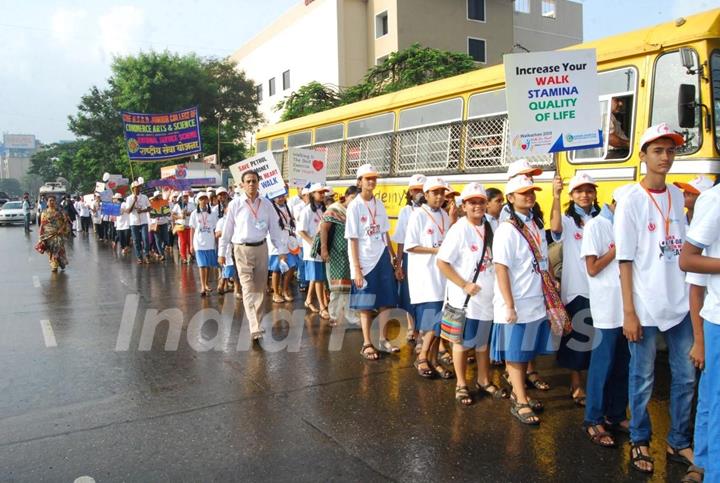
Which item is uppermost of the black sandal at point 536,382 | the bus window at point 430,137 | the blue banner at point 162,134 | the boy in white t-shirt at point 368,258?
the blue banner at point 162,134

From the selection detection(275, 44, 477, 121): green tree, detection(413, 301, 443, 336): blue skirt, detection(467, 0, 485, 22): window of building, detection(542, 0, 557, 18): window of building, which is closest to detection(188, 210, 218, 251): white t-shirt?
detection(413, 301, 443, 336): blue skirt

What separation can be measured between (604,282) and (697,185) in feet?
7.01

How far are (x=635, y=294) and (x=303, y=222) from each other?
18.4 feet

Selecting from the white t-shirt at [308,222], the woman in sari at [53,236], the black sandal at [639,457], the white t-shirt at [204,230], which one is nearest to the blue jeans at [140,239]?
the woman in sari at [53,236]

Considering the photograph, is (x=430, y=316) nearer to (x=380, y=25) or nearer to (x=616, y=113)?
(x=616, y=113)

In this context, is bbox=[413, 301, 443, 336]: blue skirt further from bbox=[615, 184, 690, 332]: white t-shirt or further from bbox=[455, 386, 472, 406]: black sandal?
bbox=[615, 184, 690, 332]: white t-shirt

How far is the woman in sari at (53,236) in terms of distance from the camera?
1380cm

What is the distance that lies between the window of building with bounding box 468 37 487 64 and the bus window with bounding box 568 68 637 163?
101 feet

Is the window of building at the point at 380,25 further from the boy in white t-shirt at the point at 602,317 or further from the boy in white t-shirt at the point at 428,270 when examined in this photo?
the boy in white t-shirt at the point at 602,317

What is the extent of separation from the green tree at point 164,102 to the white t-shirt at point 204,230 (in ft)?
90.8

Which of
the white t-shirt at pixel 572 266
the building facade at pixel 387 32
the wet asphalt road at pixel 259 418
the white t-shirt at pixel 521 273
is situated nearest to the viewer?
the wet asphalt road at pixel 259 418

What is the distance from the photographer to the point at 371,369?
5945 millimetres

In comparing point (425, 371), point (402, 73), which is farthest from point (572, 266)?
point (402, 73)

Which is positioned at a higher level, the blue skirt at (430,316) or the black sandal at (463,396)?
the blue skirt at (430,316)
